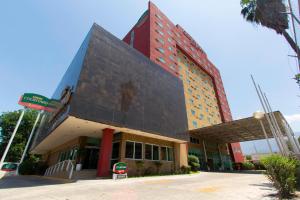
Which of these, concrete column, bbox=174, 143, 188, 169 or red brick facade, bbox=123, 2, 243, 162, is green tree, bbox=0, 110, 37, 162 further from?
concrete column, bbox=174, 143, 188, 169

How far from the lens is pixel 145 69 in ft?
69.4

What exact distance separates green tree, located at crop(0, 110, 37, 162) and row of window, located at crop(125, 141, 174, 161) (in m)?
37.2

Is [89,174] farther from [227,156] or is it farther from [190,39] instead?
[190,39]

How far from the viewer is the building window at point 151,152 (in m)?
19.2

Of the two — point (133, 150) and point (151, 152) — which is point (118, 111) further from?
point (151, 152)

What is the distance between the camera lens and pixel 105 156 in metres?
14.5

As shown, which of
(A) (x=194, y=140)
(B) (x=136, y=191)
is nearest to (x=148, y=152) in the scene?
(B) (x=136, y=191)

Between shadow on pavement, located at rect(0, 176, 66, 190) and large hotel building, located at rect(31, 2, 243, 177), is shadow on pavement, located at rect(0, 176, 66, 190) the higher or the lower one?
the lower one

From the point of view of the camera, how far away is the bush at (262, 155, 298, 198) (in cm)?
649

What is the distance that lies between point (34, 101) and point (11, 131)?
1067 inches

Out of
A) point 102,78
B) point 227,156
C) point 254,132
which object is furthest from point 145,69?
point 227,156

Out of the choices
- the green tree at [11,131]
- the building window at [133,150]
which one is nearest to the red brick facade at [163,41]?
the building window at [133,150]

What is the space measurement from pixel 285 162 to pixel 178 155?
16442 millimetres

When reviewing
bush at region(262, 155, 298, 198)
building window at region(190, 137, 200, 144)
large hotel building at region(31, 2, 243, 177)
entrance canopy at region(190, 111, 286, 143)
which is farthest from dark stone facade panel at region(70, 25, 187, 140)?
bush at region(262, 155, 298, 198)
